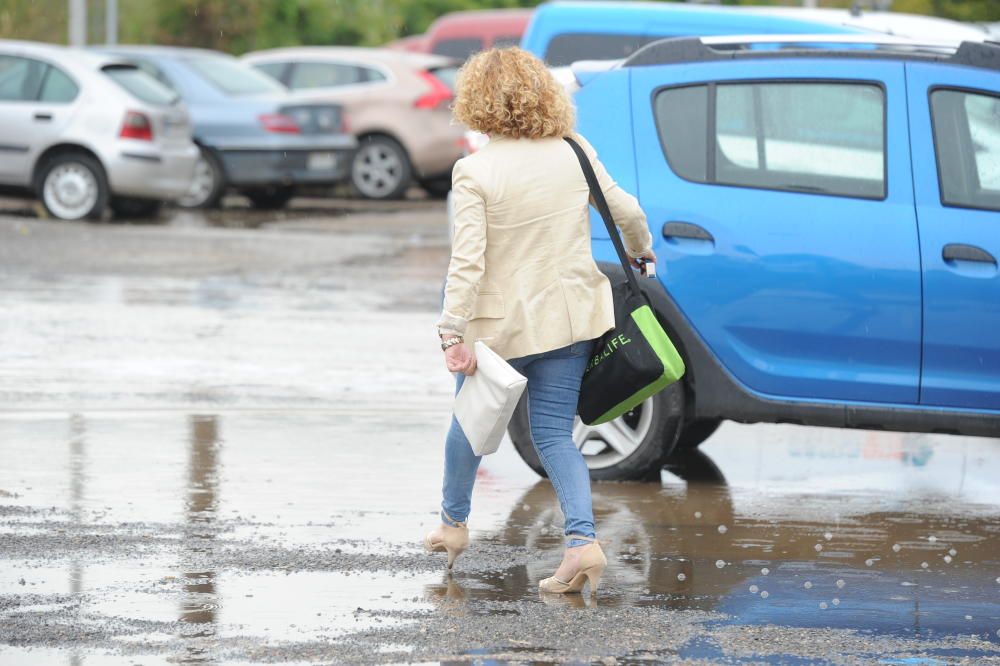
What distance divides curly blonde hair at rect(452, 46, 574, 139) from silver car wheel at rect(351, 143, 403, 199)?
17.3 metres

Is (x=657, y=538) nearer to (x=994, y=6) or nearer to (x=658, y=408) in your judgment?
(x=658, y=408)

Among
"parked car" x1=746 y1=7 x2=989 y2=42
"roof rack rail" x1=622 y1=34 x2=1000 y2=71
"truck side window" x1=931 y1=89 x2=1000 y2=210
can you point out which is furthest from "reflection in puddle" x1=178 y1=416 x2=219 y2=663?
"parked car" x1=746 y1=7 x2=989 y2=42

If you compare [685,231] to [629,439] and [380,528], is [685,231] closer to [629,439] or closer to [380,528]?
[629,439]

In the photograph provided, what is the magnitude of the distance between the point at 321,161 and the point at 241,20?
16.0 meters

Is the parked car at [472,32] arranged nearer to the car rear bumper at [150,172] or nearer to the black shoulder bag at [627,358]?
the car rear bumper at [150,172]

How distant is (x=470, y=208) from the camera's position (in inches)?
220

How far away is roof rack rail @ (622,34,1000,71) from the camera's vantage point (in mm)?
7047

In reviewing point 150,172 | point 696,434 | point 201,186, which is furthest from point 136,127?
point 696,434

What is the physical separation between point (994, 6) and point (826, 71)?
116ft

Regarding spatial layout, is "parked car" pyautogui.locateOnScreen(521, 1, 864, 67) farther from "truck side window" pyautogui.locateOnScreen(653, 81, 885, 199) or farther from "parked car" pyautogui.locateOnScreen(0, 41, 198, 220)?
"parked car" pyautogui.locateOnScreen(0, 41, 198, 220)

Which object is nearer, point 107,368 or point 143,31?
point 107,368

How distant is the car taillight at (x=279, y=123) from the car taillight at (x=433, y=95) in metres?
2.07

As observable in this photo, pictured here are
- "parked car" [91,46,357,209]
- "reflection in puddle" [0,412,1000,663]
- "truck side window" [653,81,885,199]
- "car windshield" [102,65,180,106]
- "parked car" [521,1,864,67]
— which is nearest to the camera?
"reflection in puddle" [0,412,1000,663]

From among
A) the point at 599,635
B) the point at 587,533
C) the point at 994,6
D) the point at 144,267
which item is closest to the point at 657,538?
the point at 587,533
